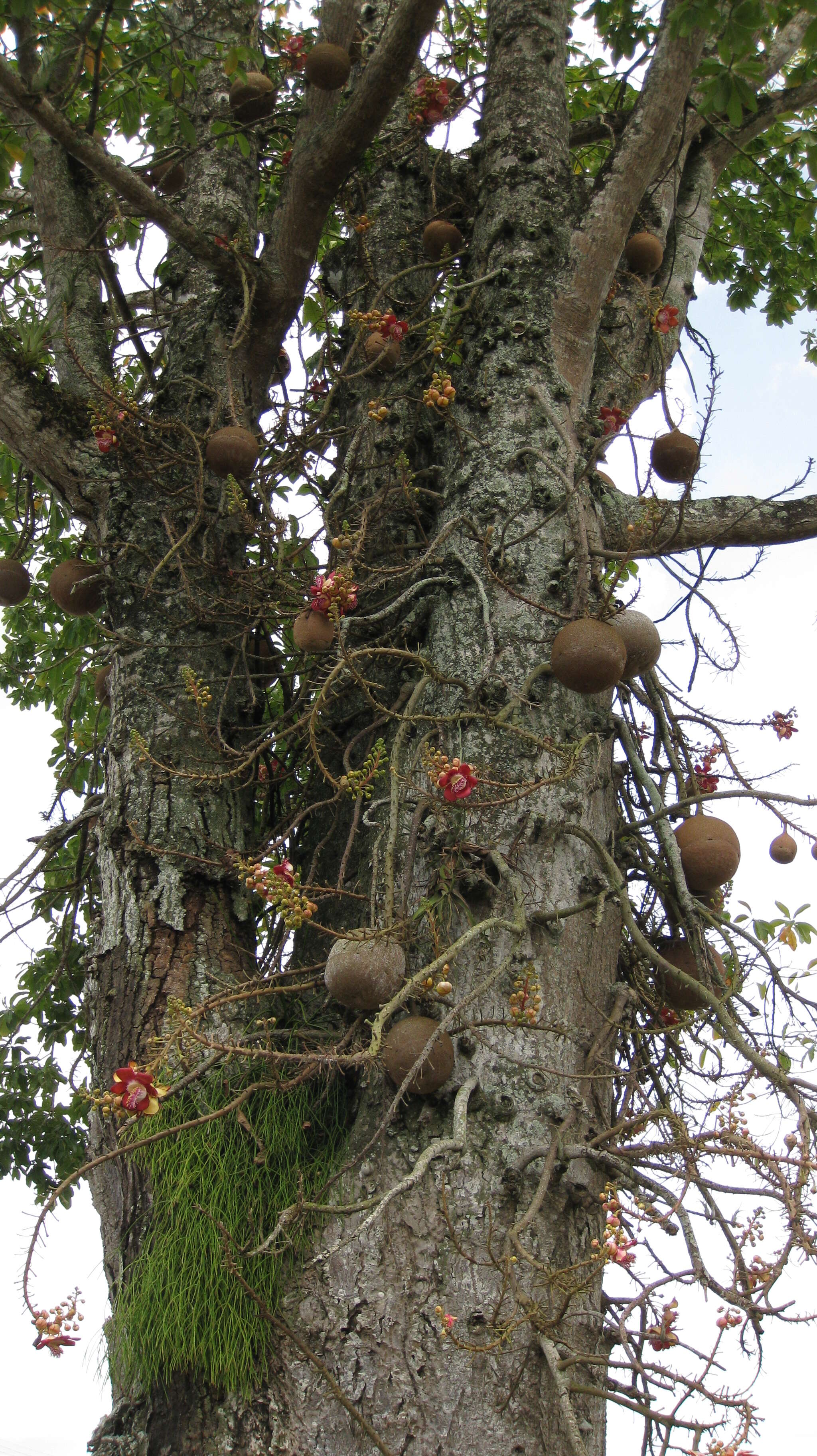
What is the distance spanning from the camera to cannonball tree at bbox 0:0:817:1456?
1806 millimetres

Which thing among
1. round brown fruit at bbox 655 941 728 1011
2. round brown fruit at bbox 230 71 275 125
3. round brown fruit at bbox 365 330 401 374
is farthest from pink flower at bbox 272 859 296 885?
round brown fruit at bbox 230 71 275 125

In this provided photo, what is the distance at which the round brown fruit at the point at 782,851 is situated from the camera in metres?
2.96

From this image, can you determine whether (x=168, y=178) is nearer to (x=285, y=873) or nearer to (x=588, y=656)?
(x=588, y=656)

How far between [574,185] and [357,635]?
141cm

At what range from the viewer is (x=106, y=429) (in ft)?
9.19

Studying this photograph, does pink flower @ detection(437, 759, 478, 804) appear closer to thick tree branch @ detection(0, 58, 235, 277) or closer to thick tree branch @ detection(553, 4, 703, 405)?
thick tree branch @ detection(553, 4, 703, 405)

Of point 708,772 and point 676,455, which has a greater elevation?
point 676,455

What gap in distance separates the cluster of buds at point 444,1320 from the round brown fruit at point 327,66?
2.88 meters

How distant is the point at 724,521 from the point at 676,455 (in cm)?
27

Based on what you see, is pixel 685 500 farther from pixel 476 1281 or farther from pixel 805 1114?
pixel 476 1281

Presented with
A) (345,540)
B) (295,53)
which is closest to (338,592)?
(345,540)

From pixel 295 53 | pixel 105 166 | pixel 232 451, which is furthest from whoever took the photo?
pixel 295 53

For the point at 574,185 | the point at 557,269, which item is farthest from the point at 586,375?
the point at 574,185

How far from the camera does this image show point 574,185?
3.06m
